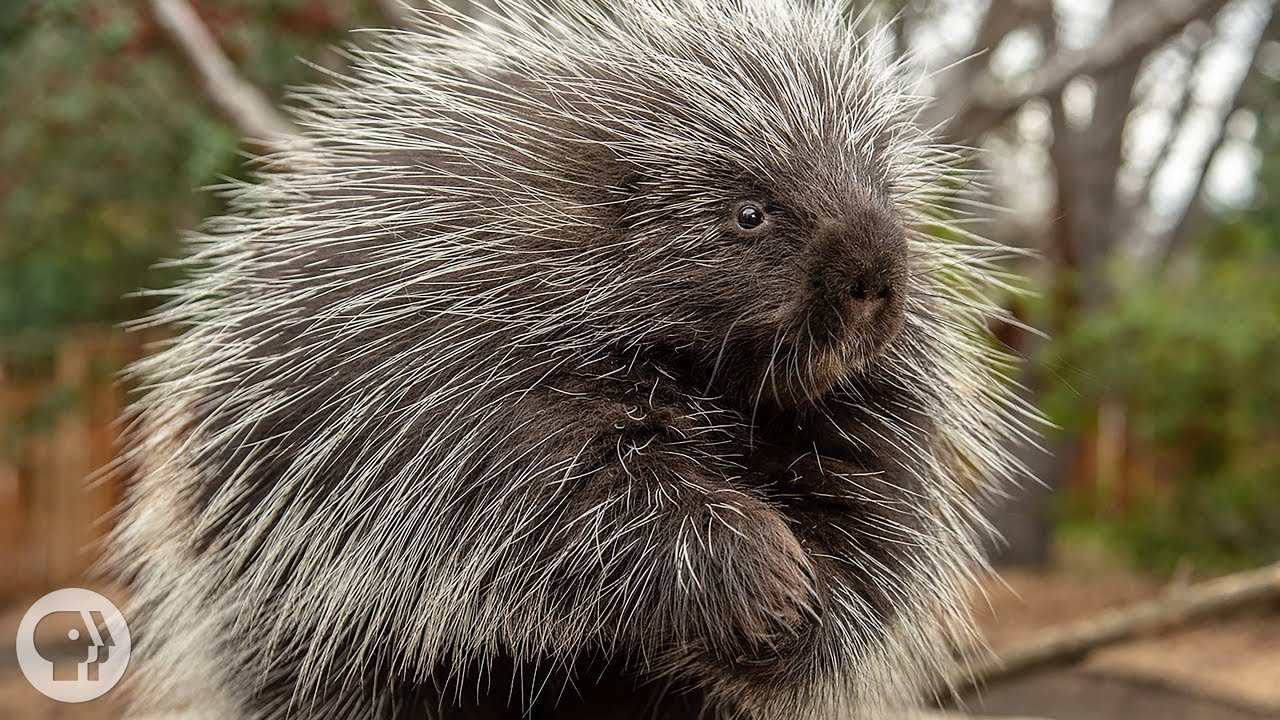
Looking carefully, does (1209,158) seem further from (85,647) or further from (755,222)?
(85,647)

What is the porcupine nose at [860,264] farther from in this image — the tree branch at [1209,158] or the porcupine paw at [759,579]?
the tree branch at [1209,158]

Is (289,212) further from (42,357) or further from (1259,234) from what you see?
(42,357)

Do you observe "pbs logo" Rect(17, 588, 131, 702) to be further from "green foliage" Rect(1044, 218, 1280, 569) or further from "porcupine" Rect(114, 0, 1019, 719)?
"green foliage" Rect(1044, 218, 1280, 569)

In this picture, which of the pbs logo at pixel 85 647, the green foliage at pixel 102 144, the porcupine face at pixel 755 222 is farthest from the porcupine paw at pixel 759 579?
the green foliage at pixel 102 144

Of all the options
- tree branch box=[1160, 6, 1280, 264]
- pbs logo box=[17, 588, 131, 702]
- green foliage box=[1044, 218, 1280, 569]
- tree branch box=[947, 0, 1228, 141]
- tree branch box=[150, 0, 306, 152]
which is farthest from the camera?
tree branch box=[1160, 6, 1280, 264]

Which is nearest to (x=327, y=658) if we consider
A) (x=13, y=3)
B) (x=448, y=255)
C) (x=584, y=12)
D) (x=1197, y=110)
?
(x=448, y=255)

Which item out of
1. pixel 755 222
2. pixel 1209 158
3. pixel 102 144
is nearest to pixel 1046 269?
pixel 1209 158

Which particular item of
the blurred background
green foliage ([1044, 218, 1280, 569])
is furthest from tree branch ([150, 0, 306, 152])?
green foliage ([1044, 218, 1280, 569])
